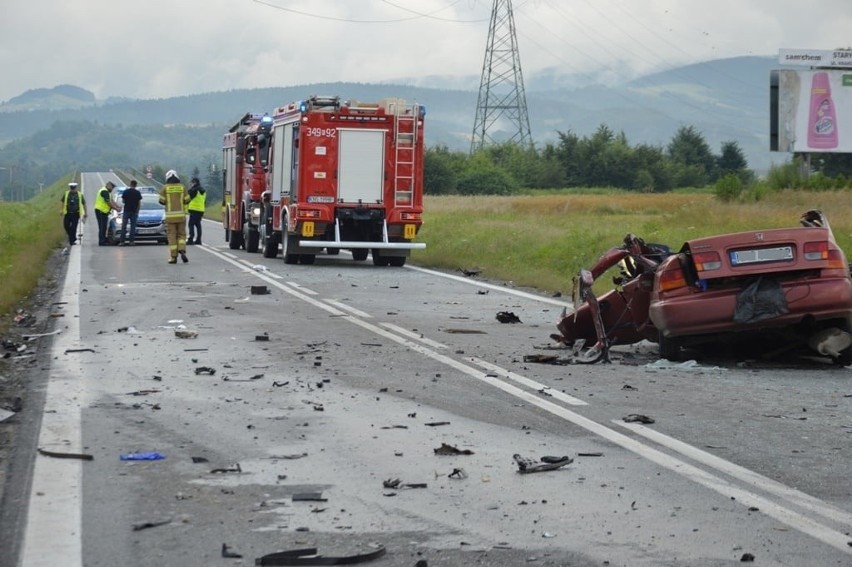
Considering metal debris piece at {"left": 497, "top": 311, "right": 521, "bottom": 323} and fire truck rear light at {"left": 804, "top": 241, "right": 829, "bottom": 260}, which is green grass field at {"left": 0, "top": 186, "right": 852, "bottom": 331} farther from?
fire truck rear light at {"left": 804, "top": 241, "right": 829, "bottom": 260}

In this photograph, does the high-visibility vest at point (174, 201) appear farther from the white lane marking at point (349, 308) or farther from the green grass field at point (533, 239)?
the white lane marking at point (349, 308)

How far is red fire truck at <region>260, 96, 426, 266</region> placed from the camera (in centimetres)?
2733

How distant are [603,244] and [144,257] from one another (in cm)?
986

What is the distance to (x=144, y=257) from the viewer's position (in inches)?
1202

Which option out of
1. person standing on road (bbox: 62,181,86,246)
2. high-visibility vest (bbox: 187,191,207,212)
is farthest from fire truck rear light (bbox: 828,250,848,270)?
person standing on road (bbox: 62,181,86,246)

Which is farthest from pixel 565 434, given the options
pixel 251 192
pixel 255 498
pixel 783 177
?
pixel 783 177

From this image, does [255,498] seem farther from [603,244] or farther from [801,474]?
[603,244]

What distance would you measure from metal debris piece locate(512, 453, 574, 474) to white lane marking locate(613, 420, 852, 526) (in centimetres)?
73

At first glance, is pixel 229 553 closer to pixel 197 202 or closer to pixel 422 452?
pixel 422 452

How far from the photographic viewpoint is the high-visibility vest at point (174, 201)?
89.0ft

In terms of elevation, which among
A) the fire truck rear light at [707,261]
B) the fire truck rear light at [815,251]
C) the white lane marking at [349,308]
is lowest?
the white lane marking at [349,308]

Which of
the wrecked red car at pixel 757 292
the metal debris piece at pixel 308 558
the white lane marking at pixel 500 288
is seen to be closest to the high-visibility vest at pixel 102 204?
the white lane marking at pixel 500 288

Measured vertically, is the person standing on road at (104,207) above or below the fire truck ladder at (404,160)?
below

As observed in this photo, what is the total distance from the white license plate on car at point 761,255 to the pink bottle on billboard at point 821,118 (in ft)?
148
